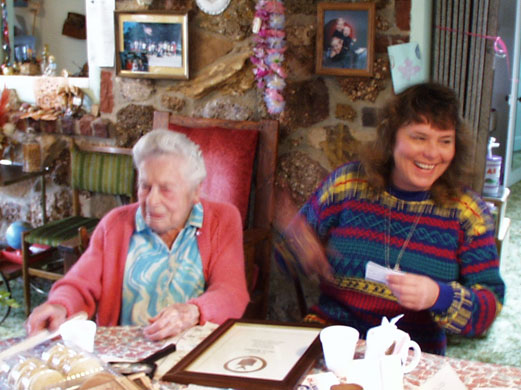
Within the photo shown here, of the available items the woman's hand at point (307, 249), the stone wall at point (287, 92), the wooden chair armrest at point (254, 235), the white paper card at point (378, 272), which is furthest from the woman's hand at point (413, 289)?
the stone wall at point (287, 92)

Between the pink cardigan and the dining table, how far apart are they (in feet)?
0.47

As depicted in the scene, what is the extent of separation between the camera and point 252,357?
4.06 ft

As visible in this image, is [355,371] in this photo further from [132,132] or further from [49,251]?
[49,251]

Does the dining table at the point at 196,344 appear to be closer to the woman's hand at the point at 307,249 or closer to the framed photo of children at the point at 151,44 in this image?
the woman's hand at the point at 307,249

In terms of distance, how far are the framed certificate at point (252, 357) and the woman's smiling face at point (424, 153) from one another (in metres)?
0.57

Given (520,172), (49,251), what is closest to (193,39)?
(49,251)

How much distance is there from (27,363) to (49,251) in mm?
2186

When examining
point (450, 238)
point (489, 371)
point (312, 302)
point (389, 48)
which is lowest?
point (312, 302)

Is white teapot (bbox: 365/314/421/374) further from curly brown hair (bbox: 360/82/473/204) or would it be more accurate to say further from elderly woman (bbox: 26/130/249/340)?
curly brown hair (bbox: 360/82/473/204)

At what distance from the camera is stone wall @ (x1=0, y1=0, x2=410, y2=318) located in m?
2.54

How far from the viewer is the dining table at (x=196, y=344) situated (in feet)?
3.82

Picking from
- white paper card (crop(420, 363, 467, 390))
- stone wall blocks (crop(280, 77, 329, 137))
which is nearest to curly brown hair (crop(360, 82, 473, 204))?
white paper card (crop(420, 363, 467, 390))

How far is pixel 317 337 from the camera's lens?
1.31 metres

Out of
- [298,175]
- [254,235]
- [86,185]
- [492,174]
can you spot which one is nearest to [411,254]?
[254,235]
